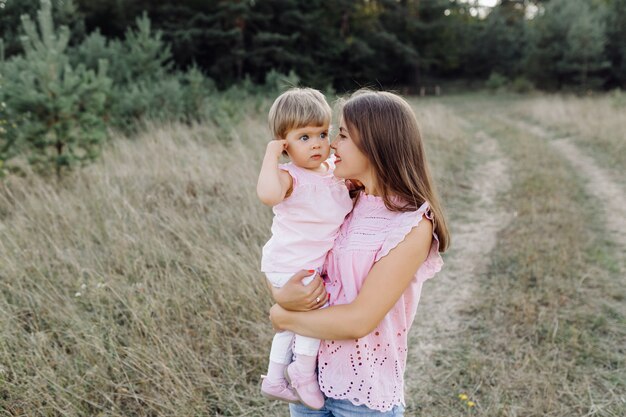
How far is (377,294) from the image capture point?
1.35 m

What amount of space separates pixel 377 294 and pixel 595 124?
12.0 m

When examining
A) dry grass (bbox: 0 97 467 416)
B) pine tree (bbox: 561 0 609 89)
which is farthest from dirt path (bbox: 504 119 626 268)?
pine tree (bbox: 561 0 609 89)

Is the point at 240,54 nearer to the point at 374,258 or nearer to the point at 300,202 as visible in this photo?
the point at 300,202

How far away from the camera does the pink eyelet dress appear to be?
4.79 feet

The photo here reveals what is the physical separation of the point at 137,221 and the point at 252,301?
1.64 meters

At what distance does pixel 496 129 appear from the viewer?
13.4 meters

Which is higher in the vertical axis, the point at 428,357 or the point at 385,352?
the point at 385,352

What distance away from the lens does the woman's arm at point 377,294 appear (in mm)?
1353

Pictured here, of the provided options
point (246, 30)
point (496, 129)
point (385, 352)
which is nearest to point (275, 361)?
point (385, 352)

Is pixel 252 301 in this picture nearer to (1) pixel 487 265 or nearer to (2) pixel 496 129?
(1) pixel 487 265

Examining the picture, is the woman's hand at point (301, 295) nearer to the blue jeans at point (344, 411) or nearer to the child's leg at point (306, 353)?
the child's leg at point (306, 353)

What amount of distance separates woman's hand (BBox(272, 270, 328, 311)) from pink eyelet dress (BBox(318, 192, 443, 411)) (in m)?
0.08

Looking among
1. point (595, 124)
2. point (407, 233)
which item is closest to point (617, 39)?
point (595, 124)

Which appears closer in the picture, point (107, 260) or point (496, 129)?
point (107, 260)
